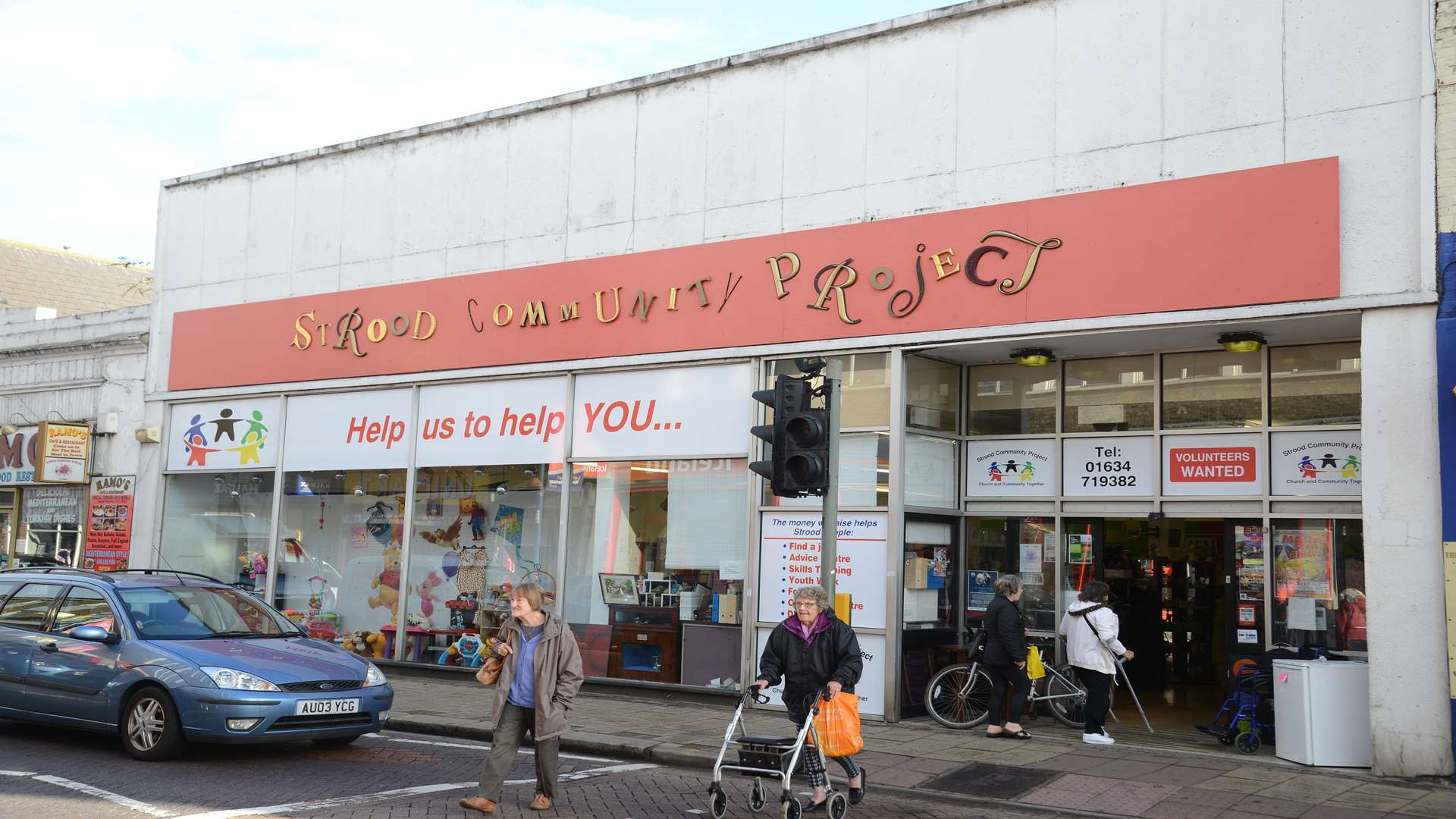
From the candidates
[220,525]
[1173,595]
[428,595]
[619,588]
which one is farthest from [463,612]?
[1173,595]

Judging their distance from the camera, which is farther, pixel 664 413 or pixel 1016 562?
pixel 664 413

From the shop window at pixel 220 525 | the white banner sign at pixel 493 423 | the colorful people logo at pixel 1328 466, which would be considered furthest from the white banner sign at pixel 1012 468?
the shop window at pixel 220 525

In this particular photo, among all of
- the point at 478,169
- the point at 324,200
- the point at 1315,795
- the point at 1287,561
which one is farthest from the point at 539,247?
the point at 1315,795

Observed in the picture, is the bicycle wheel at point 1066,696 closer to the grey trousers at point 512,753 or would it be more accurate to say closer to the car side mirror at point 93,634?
the grey trousers at point 512,753

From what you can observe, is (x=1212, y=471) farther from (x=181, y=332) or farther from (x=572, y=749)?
Answer: (x=181, y=332)

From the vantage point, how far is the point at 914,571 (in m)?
13.3

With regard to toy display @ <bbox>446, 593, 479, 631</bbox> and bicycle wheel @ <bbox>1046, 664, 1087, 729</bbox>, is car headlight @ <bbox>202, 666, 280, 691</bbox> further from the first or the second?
bicycle wheel @ <bbox>1046, 664, 1087, 729</bbox>

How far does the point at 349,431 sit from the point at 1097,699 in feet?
35.0

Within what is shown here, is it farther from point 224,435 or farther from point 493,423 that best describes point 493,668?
point 224,435

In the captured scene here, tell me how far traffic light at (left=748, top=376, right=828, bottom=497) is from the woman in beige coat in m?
2.11

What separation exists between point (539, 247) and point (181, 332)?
7062 millimetres

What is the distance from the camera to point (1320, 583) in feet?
38.5

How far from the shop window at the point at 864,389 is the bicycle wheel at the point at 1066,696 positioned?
304cm

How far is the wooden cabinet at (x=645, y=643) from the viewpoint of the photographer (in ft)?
47.4
